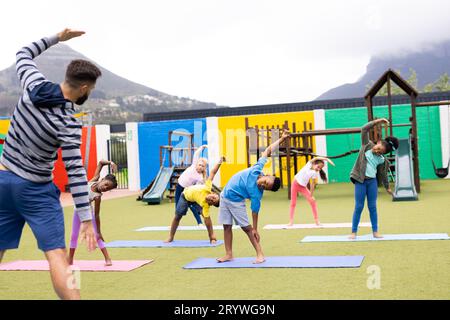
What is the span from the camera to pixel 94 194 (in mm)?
7395

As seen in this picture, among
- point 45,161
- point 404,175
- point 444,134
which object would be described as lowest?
point 404,175

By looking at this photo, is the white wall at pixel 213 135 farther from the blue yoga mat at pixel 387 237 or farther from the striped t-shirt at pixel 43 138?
the striped t-shirt at pixel 43 138

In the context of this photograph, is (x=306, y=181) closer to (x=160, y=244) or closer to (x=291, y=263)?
(x=160, y=244)

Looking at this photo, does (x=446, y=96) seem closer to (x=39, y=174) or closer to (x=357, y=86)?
(x=39, y=174)

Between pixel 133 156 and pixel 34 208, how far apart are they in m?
20.3

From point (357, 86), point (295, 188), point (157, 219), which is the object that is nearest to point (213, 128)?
point (157, 219)

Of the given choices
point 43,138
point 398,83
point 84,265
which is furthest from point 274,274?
point 398,83

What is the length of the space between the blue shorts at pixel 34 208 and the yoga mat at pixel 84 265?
3.12 meters

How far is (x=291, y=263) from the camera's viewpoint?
6648 millimetres

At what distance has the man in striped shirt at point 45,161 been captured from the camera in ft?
12.1

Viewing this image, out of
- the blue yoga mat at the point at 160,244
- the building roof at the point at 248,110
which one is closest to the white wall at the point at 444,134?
the building roof at the point at 248,110

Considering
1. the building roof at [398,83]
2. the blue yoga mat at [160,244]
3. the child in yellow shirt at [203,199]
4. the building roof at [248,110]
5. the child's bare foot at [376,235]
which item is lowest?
the blue yoga mat at [160,244]

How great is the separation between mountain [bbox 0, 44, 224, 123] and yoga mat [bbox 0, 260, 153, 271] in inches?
3686

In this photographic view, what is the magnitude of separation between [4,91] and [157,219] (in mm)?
124578
